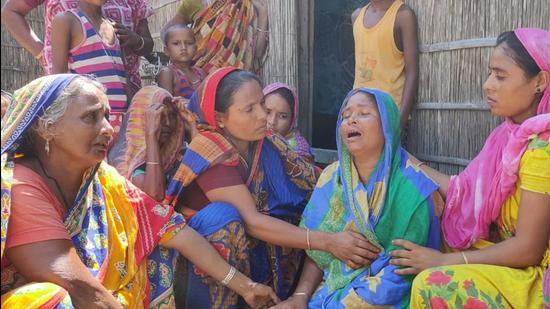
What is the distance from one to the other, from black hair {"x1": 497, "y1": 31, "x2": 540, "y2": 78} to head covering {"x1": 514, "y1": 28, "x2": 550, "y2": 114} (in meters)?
0.02

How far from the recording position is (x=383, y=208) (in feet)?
9.33

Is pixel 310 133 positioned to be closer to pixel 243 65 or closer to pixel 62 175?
pixel 243 65

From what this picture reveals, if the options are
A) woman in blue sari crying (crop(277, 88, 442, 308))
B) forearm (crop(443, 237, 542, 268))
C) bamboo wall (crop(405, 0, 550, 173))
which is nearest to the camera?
forearm (crop(443, 237, 542, 268))

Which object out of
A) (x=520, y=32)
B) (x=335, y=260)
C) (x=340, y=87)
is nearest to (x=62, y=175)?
(x=335, y=260)

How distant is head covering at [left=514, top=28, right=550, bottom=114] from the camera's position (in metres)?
2.64

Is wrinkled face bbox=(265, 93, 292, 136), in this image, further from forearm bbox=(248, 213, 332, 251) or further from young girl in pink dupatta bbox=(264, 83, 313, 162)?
forearm bbox=(248, 213, 332, 251)

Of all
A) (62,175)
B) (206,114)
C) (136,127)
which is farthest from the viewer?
(136,127)

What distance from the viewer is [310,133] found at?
5113 millimetres

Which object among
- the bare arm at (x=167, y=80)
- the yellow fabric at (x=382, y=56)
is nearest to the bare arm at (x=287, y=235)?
the yellow fabric at (x=382, y=56)

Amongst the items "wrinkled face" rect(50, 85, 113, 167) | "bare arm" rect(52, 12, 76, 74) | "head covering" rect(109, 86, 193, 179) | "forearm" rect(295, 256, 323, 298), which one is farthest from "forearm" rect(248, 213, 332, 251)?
"bare arm" rect(52, 12, 76, 74)

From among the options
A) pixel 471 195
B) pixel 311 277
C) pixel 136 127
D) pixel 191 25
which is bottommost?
pixel 311 277

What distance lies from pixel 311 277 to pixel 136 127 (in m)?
1.34

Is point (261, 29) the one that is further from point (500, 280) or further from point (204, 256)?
point (500, 280)

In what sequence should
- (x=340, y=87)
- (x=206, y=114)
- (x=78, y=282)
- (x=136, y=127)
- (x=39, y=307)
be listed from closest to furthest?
1. (x=39, y=307)
2. (x=78, y=282)
3. (x=206, y=114)
4. (x=136, y=127)
5. (x=340, y=87)
